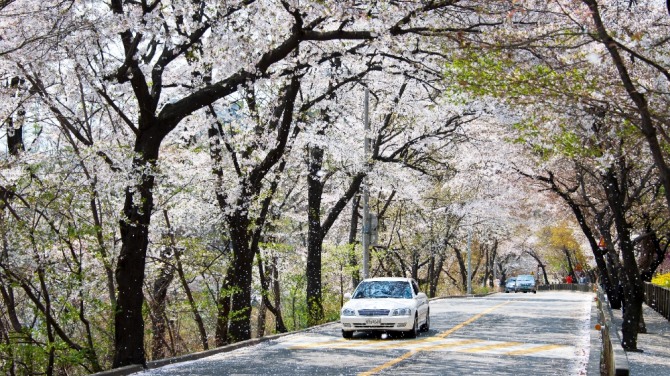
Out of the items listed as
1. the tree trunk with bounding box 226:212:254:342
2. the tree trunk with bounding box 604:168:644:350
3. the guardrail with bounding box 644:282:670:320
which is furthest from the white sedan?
the guardrail with bounding box 644:282:670:320

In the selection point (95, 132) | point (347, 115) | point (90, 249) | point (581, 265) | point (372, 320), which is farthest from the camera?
point (581, 265)

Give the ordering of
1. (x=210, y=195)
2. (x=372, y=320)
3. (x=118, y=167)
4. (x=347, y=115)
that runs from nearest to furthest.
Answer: (x=118, y=167) < (x=372, y=320) < (x=210, y=195) < (x=347, y=115)

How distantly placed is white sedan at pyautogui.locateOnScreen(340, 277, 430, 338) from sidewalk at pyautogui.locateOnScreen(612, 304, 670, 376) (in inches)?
191

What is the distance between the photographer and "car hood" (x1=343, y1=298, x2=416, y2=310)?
66.2 ft

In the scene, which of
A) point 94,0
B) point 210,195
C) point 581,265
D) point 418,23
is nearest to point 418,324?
point 210,195

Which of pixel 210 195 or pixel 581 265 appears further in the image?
pixel 581 265

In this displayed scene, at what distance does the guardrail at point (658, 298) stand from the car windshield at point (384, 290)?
13880 mm

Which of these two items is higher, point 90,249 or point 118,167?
point 118,167

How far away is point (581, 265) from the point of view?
300 ft

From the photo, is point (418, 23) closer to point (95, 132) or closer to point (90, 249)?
point (90, 249)

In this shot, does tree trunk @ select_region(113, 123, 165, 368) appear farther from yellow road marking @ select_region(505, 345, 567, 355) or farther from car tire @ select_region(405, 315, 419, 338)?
car tire @ select_region(405, 315, 419, 338)

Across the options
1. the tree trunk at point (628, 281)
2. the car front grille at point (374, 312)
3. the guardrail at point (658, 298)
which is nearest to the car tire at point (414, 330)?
the car front grille at point (374, 312)

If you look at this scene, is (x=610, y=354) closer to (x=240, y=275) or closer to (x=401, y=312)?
(x=401, y=312)

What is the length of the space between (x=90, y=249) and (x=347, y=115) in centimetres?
1737
